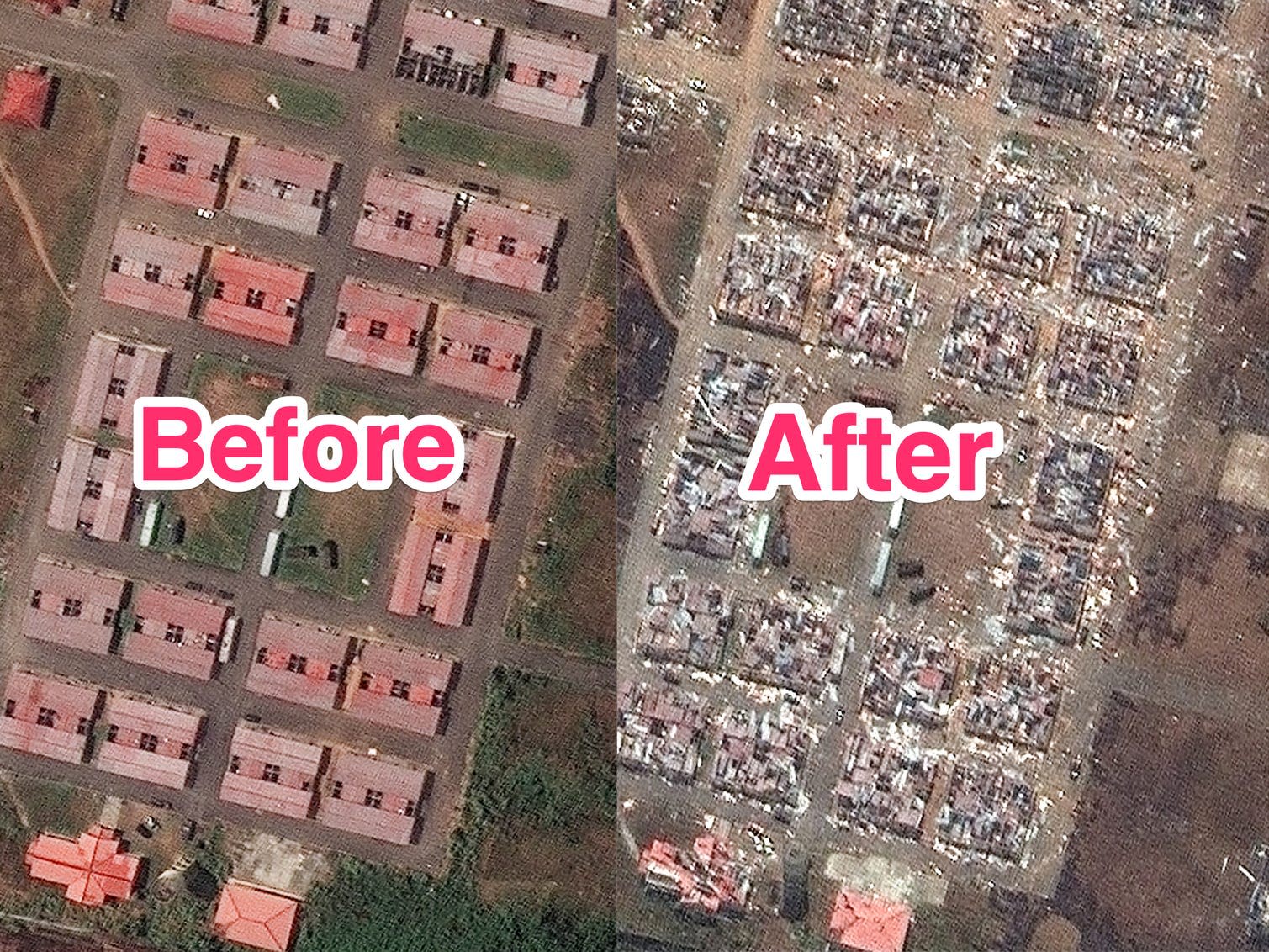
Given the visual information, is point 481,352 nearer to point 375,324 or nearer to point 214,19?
point 375,324

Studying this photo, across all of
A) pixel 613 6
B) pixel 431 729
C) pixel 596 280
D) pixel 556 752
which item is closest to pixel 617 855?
pixel 556 752

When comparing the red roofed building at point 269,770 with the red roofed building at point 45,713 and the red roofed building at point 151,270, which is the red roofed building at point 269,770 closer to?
the red roofed building at point 45,713

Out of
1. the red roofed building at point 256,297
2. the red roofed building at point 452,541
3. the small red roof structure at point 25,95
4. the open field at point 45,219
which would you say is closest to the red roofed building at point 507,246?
the red roofed building at point 452,541

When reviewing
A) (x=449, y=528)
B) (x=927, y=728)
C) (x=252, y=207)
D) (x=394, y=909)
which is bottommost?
(x=394, y=909)

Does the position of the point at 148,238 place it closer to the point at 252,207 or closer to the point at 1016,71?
the point at 252,207

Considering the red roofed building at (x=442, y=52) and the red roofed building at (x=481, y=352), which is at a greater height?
the red roofed building at (x=442, y=52)
